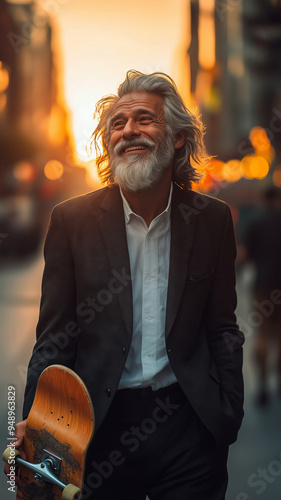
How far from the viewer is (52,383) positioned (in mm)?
1939

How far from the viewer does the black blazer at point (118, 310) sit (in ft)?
7.02

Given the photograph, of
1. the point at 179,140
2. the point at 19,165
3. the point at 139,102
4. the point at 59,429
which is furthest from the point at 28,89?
the point at 59,429

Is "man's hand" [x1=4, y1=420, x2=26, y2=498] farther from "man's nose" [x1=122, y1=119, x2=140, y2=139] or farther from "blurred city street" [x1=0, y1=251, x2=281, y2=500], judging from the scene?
"blurred city street" [x1=0, y1=251, x2=281, y2=500]

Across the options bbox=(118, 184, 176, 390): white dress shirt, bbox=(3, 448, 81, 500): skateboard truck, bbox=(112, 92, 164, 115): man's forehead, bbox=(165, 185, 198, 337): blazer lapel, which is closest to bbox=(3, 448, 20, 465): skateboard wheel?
bbox=(3, 448, 81, 500): skateboard truck

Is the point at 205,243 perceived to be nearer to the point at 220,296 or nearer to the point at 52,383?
the point at 220,296

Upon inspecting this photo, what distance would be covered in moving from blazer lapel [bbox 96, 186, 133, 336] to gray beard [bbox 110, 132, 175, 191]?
0.10 meters

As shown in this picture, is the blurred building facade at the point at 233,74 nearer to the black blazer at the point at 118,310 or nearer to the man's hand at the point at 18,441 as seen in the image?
the black blazer at the point at 118,310

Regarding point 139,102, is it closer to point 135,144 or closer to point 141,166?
point 135,144

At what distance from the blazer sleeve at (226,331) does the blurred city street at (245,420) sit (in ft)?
6.11

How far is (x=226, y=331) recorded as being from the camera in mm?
2371

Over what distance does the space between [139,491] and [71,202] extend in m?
1.22

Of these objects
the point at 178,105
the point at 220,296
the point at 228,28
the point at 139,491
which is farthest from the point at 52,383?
the point at 228,28

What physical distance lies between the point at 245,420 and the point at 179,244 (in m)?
3.33

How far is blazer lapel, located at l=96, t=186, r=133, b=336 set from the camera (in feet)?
6.98
